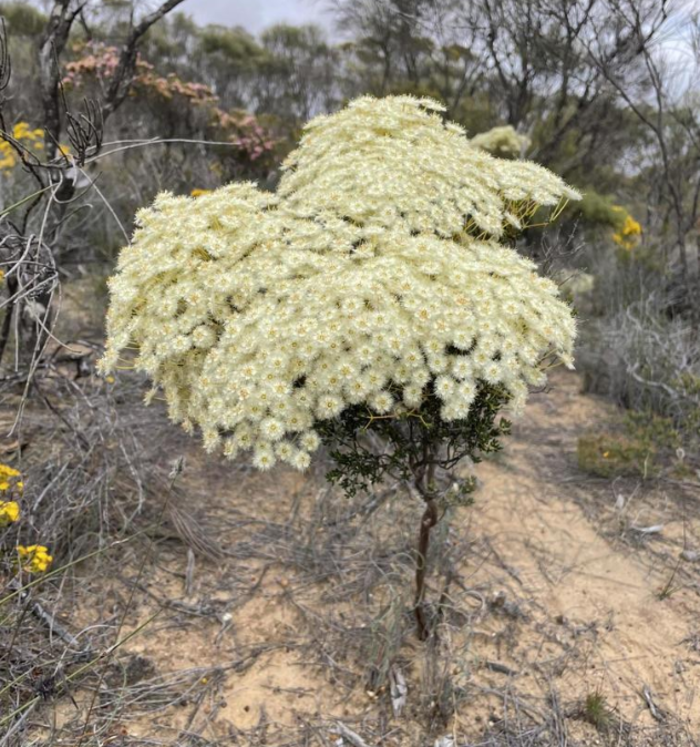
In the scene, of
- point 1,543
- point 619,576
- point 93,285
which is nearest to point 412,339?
point 1,543

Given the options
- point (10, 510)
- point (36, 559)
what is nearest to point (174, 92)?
point (10, 510)

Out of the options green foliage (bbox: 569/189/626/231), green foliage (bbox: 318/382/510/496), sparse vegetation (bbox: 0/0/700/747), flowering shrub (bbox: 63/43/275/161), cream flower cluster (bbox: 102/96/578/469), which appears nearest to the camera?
cream flower cluster (bbox: 102/96/578/469)

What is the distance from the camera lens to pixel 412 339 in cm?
156

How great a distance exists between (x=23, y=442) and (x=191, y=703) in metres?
1.75

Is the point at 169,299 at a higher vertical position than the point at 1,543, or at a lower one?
higher

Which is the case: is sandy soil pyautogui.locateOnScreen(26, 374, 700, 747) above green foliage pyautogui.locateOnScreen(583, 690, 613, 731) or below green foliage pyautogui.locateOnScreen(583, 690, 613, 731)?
below

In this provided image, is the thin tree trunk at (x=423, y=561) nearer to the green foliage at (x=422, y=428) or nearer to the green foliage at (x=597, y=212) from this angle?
the green foliage at (x=422, y=428)

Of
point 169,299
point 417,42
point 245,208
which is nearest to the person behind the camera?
point 169,299

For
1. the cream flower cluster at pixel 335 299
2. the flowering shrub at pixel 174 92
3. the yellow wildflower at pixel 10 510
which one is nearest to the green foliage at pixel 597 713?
the cream flower cluster at pixel 335 299

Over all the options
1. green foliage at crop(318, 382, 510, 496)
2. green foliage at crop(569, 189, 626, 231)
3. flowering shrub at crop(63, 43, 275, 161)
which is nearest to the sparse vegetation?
green foliage at crop(318, 382, 510, 496)

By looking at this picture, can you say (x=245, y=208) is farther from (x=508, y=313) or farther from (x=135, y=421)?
(x=135, y=421)

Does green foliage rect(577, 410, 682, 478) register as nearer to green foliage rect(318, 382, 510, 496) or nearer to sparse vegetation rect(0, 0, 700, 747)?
sparse vegetation rect(0, 0, 700, 747)

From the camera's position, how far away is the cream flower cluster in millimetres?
1566

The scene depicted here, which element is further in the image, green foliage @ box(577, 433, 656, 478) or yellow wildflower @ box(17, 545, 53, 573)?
green foliage @ box(577, 433, 656, 478)
